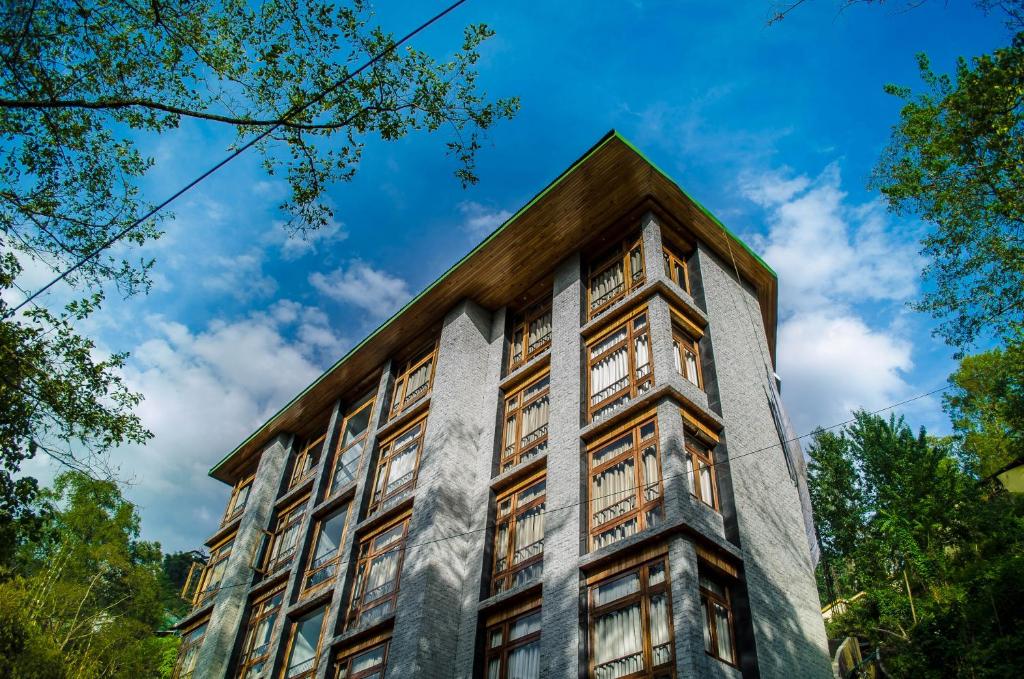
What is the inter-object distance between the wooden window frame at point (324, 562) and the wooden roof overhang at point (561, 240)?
4557mm

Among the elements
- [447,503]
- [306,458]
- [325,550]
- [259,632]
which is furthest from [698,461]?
[306,458]

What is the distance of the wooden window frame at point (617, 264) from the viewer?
55.6ft

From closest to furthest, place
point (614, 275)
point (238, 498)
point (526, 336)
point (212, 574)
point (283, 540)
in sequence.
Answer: point (614, 275) → point (526, 336) → point (283, 540) → point (212, 574) → point (238, 498)

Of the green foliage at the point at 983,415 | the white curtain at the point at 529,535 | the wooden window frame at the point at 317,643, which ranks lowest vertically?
the wooden window frame at the point at 317,643

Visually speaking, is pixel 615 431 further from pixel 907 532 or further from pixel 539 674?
pixel 907 532

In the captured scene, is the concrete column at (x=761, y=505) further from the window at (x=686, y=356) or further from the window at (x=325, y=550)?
the window at (x=325, y=550)

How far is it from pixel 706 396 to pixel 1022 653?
7433 millimetres

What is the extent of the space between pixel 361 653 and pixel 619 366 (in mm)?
8326

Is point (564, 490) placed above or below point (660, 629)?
→ above

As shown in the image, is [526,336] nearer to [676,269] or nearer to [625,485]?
[676,269]

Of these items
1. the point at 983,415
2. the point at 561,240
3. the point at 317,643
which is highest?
the point at 983,415

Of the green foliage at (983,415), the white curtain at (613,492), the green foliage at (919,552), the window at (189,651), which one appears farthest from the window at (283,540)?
the green foliage at (983,415)

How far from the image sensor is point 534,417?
1727cm

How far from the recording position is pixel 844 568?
104 feet
